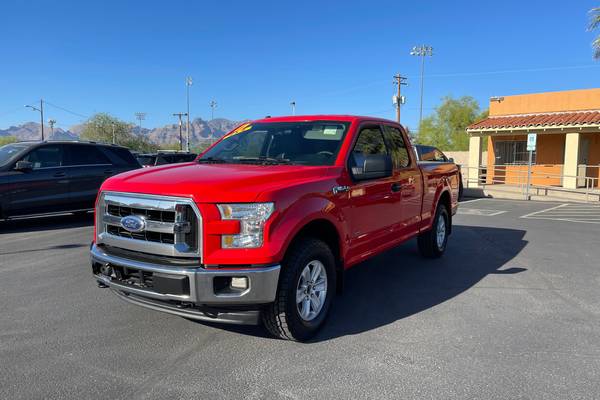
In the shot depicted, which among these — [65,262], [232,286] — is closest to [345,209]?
[232,286]

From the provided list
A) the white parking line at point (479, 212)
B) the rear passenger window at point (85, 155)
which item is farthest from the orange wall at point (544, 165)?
the rear passenger window at point (85, 155)

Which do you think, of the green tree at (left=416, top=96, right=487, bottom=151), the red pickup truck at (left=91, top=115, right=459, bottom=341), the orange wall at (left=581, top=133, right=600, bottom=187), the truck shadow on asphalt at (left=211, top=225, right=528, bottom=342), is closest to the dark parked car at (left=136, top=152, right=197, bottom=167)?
the truck shadow on asphalt at (left=211, top=225, right=528, bottom=342)

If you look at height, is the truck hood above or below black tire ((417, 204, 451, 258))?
above

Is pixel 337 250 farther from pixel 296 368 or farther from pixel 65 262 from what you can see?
pixel 65 262

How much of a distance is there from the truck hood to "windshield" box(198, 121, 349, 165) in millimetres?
A: 293

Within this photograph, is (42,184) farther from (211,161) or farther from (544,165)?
(544,165)

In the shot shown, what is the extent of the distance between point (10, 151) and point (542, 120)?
20.8m

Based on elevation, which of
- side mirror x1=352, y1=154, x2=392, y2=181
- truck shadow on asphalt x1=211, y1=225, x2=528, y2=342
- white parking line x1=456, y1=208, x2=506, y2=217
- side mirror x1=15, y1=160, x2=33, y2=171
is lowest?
truck shadow on asphalt x1=211, y1=225, x2=528, y2=342

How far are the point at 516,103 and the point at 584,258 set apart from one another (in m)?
18.9

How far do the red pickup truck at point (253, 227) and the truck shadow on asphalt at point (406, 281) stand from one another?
1.37ft

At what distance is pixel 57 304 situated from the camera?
15.6ft

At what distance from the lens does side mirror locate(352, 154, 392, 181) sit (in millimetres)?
4320

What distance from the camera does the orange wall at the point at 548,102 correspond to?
21.2m

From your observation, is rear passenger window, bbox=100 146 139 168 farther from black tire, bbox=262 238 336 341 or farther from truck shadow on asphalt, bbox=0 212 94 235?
black tire, bbox=262 238 336 341
